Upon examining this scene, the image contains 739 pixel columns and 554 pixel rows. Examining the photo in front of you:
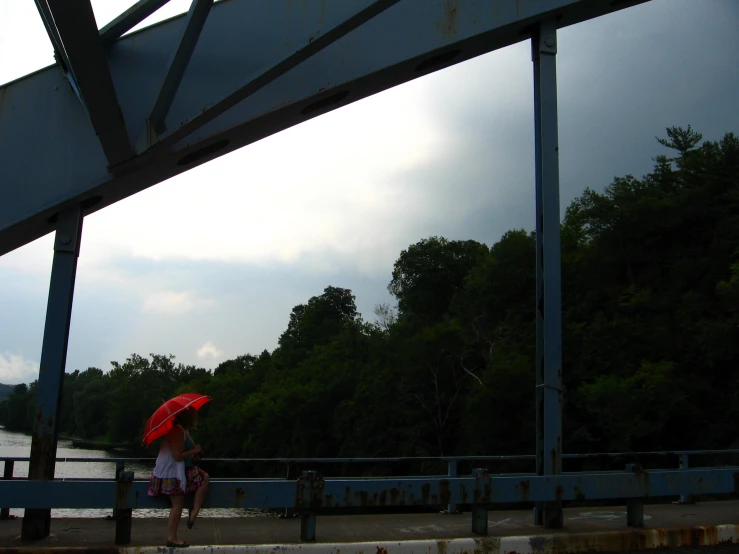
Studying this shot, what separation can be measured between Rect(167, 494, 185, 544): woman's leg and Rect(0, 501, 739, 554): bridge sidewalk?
30 cm

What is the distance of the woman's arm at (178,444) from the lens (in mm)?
4844

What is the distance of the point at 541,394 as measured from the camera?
626 centimetres

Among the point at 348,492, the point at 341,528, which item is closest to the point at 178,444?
the point at 348,492

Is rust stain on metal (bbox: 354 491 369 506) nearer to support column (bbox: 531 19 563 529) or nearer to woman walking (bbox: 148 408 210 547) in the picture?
woman walking (bbox: 148 408 210 547)

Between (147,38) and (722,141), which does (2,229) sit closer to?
(147,38)

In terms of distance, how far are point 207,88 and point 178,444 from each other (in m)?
3.17

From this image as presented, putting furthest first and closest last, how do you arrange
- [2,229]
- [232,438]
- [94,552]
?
1. [232,438]
2. [2,229]
3. [94,552]

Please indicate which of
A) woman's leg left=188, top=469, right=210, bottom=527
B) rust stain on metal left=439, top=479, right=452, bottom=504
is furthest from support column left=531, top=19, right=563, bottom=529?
woman's leg left=188, top=469, right=210, bottom=527

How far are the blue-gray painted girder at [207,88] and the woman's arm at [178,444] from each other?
7.75 ft

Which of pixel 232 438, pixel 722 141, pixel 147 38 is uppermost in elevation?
pixel 722 141

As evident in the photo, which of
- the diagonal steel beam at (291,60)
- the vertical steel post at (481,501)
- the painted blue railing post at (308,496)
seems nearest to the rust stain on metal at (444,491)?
the vertical steel post at (481,501)

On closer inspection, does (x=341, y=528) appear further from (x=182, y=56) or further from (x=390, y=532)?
(x=182, y=56)

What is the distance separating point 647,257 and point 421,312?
38399 millimetres

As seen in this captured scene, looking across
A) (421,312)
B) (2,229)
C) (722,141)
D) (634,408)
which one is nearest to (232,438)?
(421,312)
